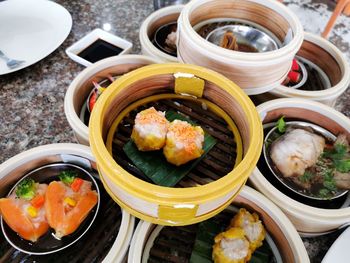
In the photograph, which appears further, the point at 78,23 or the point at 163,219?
the point at 78,23

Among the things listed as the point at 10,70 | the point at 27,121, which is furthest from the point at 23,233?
the point at 10,70

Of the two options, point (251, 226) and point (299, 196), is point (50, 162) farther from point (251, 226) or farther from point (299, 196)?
point (299, 196)

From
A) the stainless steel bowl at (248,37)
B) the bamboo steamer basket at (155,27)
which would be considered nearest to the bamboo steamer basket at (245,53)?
the stainless steel bowl at (248,37)

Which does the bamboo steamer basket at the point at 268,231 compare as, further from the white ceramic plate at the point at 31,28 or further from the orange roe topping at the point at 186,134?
the white ceramic plate at the point at 31,28

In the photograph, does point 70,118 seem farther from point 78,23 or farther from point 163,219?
point 78,23

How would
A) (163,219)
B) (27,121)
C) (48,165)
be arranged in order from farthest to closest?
(27,121)
(48,165)
(163,219)
